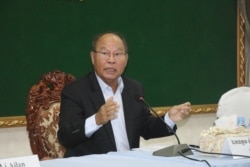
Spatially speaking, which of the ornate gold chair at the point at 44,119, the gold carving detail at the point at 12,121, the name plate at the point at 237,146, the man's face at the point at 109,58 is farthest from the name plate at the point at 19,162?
the gold carving detail at the point at 12,121

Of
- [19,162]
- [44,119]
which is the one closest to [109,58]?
[44,119]

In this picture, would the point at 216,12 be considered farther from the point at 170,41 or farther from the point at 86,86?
the point at 86,86

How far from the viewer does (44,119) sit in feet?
8.49

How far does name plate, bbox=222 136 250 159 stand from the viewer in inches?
68.2

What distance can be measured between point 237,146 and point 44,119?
120 centimetres

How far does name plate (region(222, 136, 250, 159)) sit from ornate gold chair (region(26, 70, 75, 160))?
1.12m

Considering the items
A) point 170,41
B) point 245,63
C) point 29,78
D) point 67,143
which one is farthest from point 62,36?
point 245,63

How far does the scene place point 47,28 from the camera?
3.60 meters

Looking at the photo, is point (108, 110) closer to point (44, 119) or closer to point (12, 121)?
point (44, 119)

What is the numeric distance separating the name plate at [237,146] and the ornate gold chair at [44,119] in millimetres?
1121

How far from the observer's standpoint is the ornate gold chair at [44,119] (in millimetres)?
2570

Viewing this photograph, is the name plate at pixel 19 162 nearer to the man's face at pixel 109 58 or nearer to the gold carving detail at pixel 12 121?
the man's face at pixel 109 58

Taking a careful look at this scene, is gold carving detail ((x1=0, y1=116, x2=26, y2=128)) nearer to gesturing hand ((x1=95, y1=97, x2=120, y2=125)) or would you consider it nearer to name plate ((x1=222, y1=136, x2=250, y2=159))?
gesturing hand ((x1=95, y1=97, x2=120, y2=125))

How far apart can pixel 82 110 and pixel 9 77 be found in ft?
3.36
